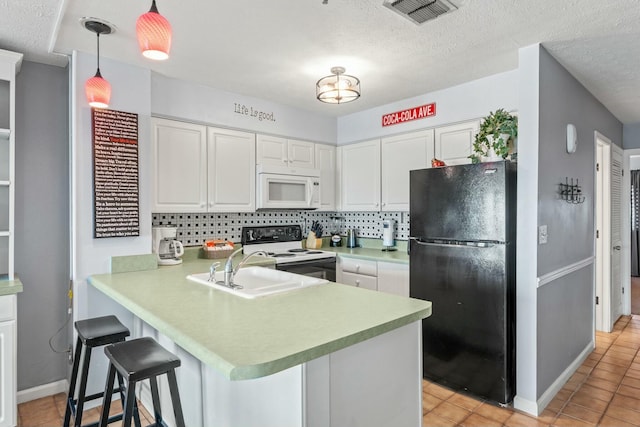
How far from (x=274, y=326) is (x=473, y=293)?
163 centimetres

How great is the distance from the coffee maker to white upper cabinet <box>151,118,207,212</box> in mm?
159

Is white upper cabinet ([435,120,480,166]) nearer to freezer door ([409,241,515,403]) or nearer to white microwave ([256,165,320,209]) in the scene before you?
freezer door ([409,241,515,403])

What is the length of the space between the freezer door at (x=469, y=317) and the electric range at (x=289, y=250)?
3.39 feet

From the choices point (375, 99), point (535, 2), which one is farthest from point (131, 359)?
point (375, 99)

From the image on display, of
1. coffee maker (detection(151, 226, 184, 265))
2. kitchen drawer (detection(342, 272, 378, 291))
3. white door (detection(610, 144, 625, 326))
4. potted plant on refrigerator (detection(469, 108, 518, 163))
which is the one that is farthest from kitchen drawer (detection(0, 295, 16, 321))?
white door (detection(610, 144, 625, 326))

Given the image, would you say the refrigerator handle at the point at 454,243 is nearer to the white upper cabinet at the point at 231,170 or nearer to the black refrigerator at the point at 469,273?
the black refrigerator at the point at 469,273

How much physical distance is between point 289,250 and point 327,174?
908mm

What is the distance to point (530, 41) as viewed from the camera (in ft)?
7.70

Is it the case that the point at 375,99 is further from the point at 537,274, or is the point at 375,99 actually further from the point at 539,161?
the point at 537,274

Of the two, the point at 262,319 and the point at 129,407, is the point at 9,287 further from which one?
the point at 262,319

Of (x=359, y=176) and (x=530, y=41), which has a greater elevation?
(x=530, y=41)

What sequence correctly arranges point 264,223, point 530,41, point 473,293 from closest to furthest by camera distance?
point 530,41 → point 473,293 → point 264,223

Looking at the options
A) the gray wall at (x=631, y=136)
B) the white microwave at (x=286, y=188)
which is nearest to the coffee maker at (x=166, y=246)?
the white microwave at (x=286, y=188)

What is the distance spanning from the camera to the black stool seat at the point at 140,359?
4.59ft
